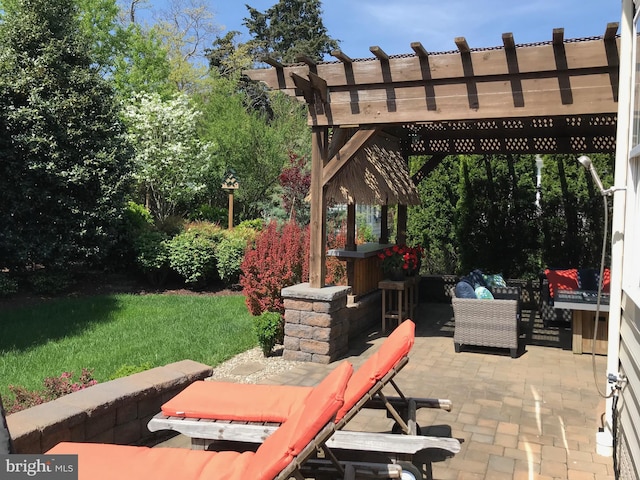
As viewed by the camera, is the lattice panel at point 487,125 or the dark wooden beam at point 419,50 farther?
the lattice panel at point 487,125

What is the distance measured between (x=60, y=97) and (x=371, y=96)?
762 cm

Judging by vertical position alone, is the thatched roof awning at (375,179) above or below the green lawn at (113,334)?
above

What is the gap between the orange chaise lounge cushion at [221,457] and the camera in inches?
92.9

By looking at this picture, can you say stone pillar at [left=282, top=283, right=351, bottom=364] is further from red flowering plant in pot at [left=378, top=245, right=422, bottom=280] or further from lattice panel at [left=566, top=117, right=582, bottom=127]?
lattice panel at [left=566, top=117, right=582, bottom=127]

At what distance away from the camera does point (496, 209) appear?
10.6m

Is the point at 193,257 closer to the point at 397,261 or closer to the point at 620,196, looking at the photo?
the point at 397,261

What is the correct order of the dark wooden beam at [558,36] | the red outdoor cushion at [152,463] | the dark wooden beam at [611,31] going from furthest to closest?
the dark wooden beam at [558,36] < the dark wooden beam at [611,31] < the red outdoor cushion at [152,463]

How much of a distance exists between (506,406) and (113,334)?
5439 mm

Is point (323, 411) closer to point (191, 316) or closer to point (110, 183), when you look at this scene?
point (191, 316)

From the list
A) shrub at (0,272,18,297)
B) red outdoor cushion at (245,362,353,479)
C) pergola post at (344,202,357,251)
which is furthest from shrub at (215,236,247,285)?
red outdoor cushion at (245,362,353,479)

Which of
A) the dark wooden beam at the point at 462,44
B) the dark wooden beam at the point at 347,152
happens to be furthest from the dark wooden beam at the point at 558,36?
the dark wooden beam at the point at 347,152

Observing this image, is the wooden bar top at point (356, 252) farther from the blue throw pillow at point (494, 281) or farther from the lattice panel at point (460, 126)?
the lattice panel at point (460, 126)

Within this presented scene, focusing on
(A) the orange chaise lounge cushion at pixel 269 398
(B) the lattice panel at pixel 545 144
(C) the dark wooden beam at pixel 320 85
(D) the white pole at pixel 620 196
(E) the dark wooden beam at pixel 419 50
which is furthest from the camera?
(B) the lattice panel at pixel 545 144

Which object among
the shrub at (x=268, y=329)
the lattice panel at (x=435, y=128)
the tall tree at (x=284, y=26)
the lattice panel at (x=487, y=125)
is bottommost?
the shrub at (x=268, y=329)
